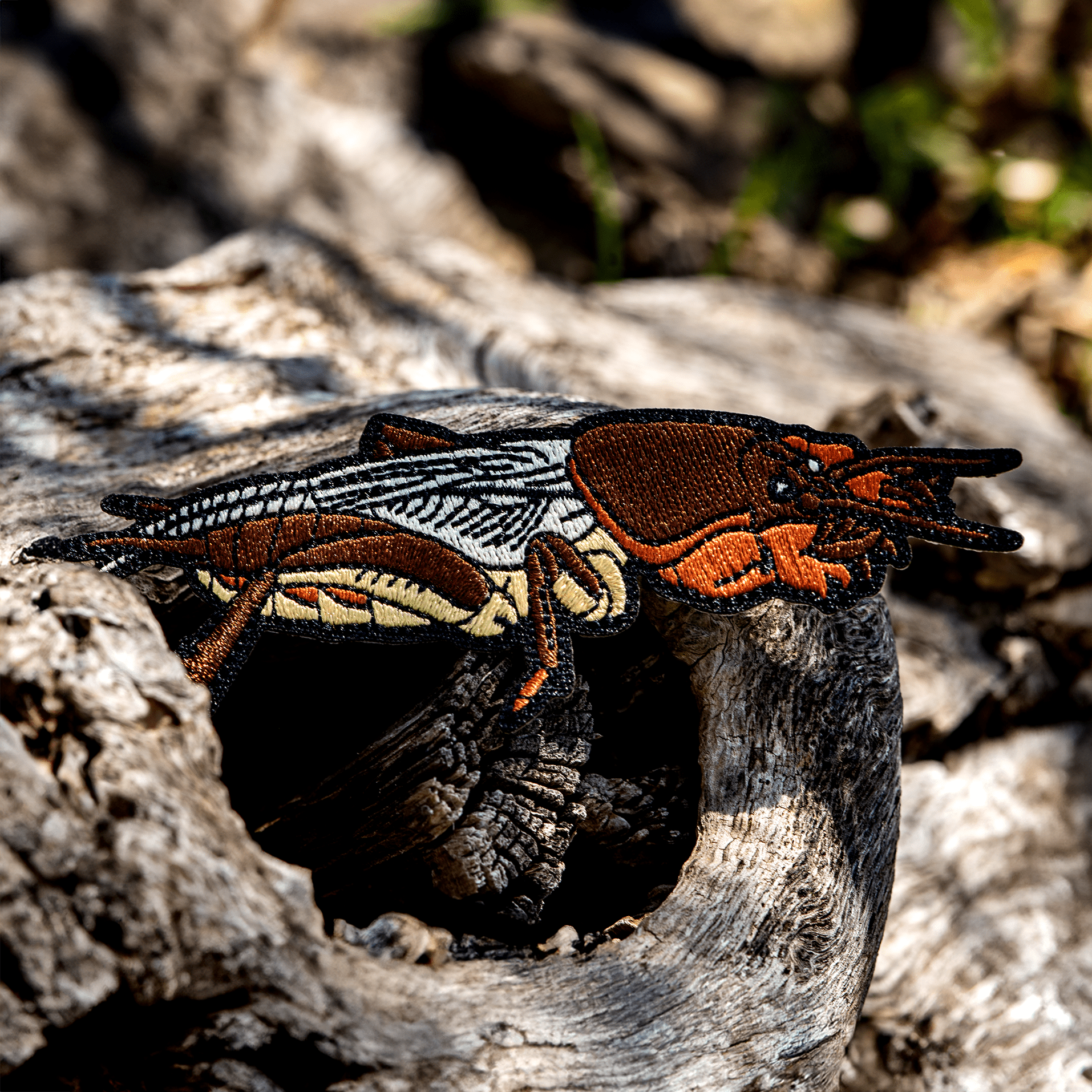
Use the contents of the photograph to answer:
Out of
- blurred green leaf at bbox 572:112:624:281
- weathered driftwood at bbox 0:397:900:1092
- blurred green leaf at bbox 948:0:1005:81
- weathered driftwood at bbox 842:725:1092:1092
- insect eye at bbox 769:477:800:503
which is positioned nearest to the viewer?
weathered driftwood at bbox 0:397:900:1092

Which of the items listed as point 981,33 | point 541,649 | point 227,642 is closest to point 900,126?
point 981,33

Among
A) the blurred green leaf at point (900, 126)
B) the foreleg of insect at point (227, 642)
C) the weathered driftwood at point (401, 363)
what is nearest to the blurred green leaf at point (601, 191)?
the weathered driftwood at point (401, 363)

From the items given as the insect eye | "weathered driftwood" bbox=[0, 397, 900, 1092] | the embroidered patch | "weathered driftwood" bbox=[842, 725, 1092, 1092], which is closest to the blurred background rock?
"weathered driftwood" bbox=[842, 725, 1092, 1092]

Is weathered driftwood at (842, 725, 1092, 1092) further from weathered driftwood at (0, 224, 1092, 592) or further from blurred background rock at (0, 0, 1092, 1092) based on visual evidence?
weathered driftwood at (0, 224, 1092, 592)

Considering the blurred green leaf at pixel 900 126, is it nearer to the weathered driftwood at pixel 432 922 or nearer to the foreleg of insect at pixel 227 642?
the weathered driftwood at pixel 432 922

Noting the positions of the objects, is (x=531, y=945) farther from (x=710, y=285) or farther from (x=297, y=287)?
(x=710, y=285)

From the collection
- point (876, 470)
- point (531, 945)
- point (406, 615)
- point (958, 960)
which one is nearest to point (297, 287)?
point (406, 615)

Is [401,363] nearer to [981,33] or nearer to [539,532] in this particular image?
[539,532]
